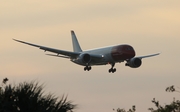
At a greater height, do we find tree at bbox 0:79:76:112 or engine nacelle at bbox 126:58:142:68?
engine nacelle at bbox 126:58:142:68

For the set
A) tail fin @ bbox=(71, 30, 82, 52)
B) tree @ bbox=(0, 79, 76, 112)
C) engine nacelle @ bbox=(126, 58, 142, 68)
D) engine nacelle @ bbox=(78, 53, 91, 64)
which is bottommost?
tree @ bbox=(0, 79, 76, 112)

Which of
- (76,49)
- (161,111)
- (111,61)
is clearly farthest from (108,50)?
(161,111)

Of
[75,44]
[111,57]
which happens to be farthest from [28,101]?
[75,44]

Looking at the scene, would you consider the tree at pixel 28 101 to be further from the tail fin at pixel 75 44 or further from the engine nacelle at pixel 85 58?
the tail fin at pixel 75 44

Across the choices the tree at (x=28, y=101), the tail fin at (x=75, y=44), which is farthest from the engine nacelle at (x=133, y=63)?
the tree at (x=28, y=101)

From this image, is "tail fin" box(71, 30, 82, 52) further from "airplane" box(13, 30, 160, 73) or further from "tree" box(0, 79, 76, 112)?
"tree" box(0, 79, 76, 112)

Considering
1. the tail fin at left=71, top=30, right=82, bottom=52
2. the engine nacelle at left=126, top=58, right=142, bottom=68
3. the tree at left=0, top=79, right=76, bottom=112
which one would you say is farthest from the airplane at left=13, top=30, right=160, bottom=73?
the tree at left=0, top=79, right=76, bottom=112

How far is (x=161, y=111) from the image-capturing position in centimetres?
4078

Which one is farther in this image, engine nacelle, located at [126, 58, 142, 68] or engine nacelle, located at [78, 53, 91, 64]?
engine nacelle, located at [126, 58, 142, 68]

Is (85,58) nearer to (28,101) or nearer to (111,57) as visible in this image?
(111,57)

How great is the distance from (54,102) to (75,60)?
83.6 meters

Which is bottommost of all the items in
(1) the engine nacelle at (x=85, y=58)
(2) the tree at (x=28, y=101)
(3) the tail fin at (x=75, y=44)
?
(2) the tree at (x=28, y=101)

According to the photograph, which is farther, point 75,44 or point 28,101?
point 75,44

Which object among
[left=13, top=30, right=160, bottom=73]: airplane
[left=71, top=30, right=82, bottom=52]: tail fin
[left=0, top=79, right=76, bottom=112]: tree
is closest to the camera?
[left=0, top=79, right=76, bottom=112]: tree
